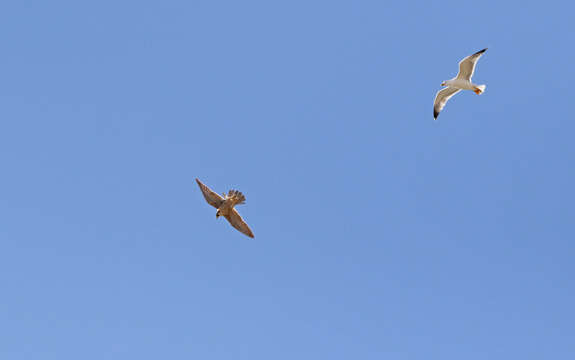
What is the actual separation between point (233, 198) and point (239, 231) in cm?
273

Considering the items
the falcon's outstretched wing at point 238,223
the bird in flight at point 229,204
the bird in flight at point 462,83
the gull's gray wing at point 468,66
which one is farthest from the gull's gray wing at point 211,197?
the gull's gray wing at point 468,66

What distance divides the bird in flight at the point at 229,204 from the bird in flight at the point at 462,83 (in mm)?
13824

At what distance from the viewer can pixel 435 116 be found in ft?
119

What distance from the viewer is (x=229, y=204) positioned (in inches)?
1172

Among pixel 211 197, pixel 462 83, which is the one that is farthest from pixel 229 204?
pixel 462 83

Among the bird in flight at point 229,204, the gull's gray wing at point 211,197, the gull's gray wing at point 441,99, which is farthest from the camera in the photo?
the gull's gray wing at point 441,99

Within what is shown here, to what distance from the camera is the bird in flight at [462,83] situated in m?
32.2

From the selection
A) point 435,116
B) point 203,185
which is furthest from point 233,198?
point 435,116

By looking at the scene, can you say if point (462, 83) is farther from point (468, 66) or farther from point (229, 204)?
point (229, 204)

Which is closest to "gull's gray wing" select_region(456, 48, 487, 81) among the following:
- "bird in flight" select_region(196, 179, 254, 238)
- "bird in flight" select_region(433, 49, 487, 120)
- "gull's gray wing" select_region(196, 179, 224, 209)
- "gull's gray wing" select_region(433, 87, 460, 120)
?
"bird in flight" select_region(433, 49, 487, 120)

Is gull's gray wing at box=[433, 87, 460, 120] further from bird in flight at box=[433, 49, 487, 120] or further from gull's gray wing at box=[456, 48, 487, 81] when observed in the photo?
gull's gray wing at box=[456, 48, 487, 81]

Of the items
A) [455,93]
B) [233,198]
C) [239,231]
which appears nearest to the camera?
[233,198]

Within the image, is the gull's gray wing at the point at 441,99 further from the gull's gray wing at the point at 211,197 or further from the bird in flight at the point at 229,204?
the gull's gray wing at the point at 211,197

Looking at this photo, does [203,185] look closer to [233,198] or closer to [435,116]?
[233,198]
